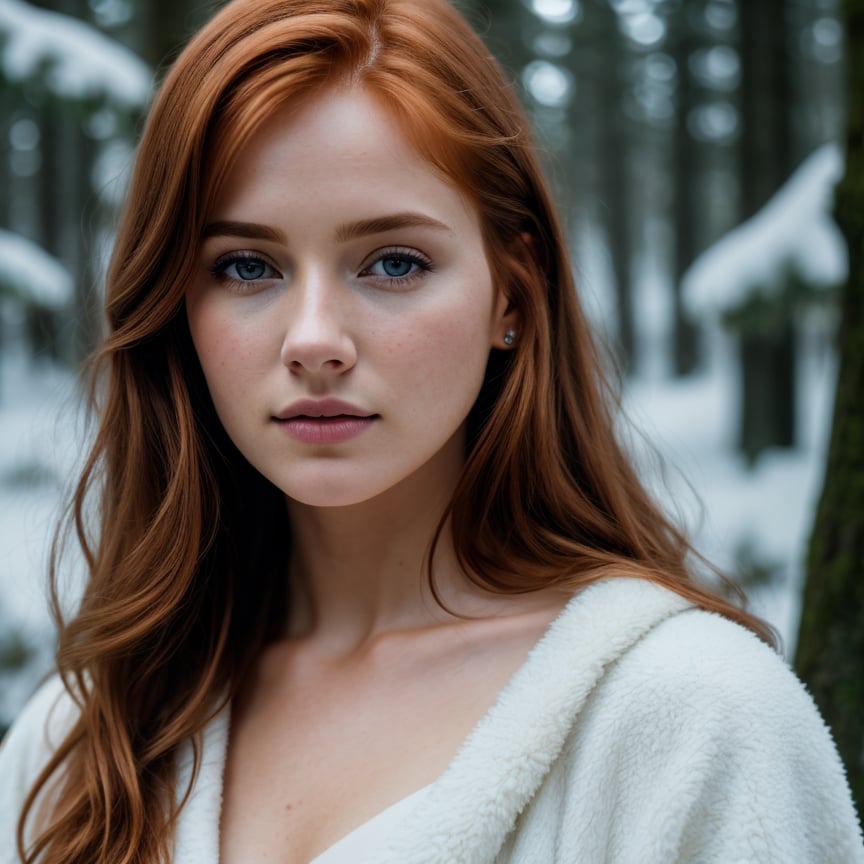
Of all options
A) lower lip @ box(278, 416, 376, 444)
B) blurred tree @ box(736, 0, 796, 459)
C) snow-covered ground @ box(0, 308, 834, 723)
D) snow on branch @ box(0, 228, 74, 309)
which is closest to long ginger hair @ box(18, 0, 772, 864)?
snow-covered ground @ box(0, 308, 834, 723)

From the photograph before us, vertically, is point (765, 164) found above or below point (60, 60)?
above

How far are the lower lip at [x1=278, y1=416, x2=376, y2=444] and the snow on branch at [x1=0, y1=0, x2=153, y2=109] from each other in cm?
311

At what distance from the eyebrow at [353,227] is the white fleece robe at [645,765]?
69 centimetres

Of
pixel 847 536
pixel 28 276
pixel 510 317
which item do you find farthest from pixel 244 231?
pixel 28 276

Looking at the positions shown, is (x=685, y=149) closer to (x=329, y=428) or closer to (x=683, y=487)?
(x=683, y=487)

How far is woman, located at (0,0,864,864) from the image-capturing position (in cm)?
151

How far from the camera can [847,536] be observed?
2.21 m

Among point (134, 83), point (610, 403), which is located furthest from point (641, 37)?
point (610, 403)

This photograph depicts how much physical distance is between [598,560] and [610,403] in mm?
426

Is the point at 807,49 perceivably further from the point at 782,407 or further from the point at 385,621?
the point at 385,621

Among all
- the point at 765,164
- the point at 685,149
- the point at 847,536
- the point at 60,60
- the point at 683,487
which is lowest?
the point at 683,487

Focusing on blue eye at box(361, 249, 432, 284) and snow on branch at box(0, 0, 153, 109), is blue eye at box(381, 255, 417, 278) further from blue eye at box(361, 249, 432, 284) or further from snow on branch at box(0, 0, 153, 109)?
snow on branch at box(0, 0, 153, 109)

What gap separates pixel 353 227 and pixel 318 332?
0.17 metres

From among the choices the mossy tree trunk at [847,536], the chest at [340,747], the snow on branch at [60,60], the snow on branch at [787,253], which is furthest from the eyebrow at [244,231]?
the snow on branch at [787,253]
